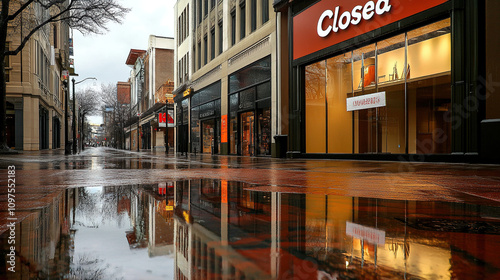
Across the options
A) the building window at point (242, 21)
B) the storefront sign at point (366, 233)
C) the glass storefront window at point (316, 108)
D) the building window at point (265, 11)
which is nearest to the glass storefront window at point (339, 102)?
the glass storefront window at point (316, 108)

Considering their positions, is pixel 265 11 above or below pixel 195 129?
above

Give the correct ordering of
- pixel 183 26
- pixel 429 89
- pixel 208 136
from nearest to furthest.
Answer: pixel 429 89, pixel 208 136, pixel 183 26

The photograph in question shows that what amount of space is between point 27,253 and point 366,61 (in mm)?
15863

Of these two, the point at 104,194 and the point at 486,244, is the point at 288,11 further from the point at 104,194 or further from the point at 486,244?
the point at 486,244

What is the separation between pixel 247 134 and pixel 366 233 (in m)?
21.9

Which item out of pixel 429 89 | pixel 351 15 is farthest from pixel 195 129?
pixel 429 89

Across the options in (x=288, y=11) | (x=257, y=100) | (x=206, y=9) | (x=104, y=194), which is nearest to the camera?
(x=104, y=194)

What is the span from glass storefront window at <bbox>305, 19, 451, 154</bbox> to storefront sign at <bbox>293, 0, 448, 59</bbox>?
0.84m

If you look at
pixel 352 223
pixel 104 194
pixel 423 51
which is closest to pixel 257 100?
pixel 423 51

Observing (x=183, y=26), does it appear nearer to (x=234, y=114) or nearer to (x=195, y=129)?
(x=195, y=129)

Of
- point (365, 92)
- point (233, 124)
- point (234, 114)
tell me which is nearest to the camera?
point (365, 92)

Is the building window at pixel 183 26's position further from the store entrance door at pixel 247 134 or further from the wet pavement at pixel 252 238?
the wet pavement at pixel 252 238

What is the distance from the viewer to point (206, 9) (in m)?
32.0

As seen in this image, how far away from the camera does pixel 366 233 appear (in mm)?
2303
